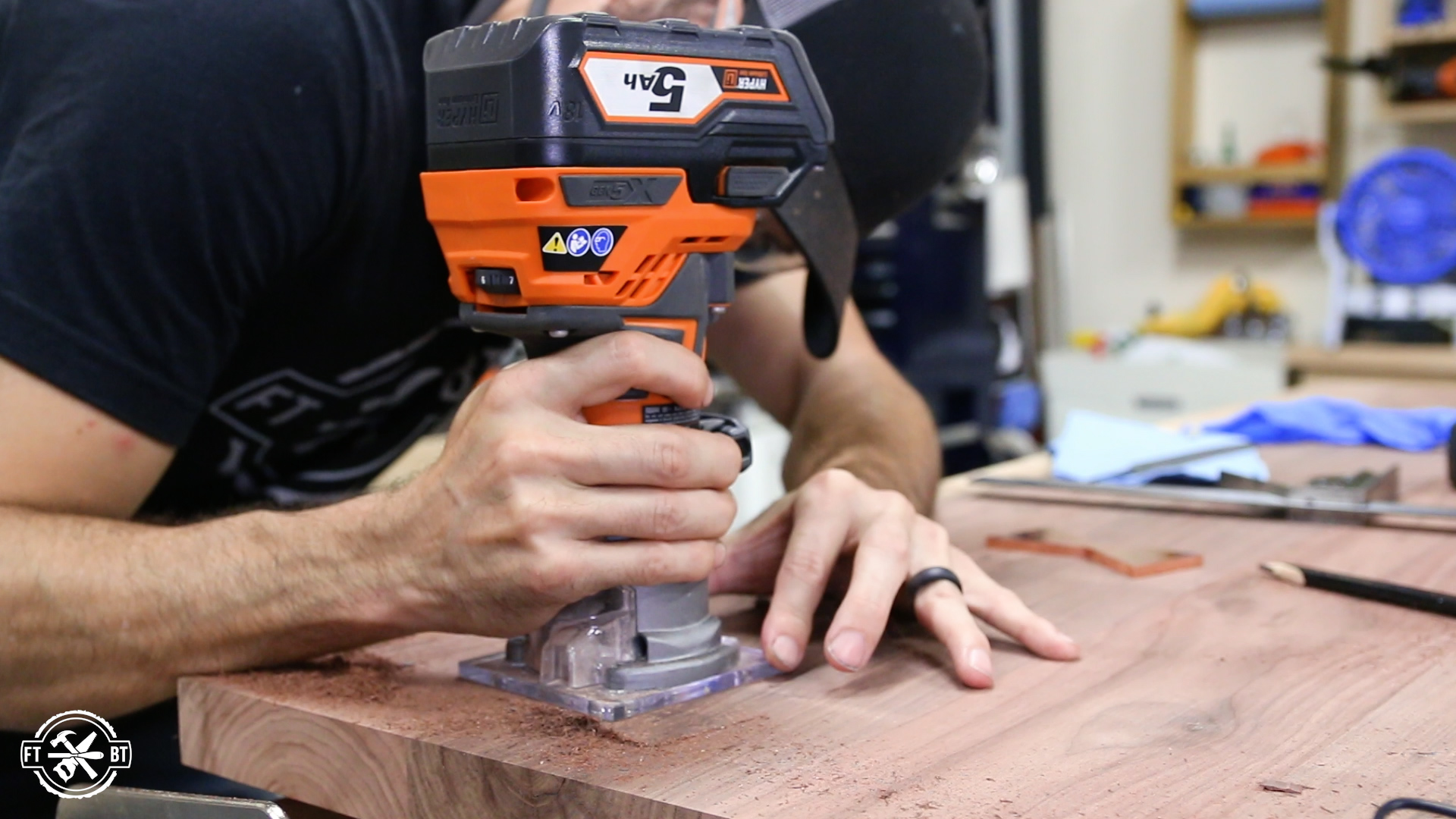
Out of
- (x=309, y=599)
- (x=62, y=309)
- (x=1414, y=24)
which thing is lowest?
(x=309, y=599)

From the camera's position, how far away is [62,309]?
2.70 ft

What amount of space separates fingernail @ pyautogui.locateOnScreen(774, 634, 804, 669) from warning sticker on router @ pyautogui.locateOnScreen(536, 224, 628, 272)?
258 mm

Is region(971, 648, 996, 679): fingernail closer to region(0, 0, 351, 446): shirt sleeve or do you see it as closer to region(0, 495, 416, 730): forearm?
region(0, 495, 416, 730): forearm

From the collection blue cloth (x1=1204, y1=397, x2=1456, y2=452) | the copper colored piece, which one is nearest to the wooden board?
blue cloth (x1=1204, y1=397, x2=1456, y2=452)

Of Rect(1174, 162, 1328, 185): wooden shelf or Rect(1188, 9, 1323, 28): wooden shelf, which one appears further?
Rect(1188, 9, 1323, 28): wooden shelf

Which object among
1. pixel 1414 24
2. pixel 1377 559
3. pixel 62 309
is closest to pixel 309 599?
pixel 62 309

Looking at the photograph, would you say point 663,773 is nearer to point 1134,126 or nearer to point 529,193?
point 529,193

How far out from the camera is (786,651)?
0.78 m

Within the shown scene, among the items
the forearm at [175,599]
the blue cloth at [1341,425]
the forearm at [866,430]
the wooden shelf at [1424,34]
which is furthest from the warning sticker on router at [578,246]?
the wooden shelf at [1424,34]

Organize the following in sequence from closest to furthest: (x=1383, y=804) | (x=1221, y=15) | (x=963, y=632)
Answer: (x=1383, y=804) → (x=963, y=632) → (x=1221, y=15)

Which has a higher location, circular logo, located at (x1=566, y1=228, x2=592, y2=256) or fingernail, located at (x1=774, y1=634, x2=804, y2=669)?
circular logo, located at (x1=566, y1=228, x2=592, y2=256)

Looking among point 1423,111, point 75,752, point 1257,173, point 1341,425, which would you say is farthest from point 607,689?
point 1257,173

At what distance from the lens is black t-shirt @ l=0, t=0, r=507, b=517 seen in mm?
829

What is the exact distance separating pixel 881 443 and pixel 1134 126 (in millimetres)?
3360
